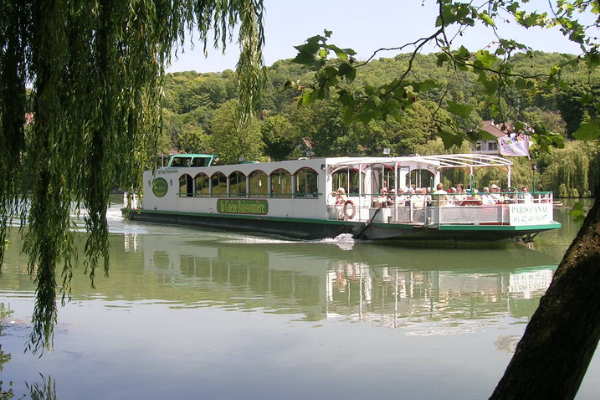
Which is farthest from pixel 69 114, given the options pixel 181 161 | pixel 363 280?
pixel 181 161

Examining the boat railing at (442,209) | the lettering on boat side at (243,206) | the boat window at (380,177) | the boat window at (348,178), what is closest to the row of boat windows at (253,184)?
the lettering on boat side at (243,206)

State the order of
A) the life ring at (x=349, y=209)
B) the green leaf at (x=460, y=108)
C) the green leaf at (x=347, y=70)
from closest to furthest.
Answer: the green leaf at (x=460, y=108)
the green leaf at (x=347, y=70)
the life ring at (x=349, y=209)

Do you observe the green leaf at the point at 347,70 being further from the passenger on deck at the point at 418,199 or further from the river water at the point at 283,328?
the passenger on deck at the point at 418,199

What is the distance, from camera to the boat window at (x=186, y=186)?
28517 millimetres

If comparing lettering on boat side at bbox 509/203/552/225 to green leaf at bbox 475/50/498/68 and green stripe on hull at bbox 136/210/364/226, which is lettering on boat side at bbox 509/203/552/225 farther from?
green leaf at bbox 475/50/498/68

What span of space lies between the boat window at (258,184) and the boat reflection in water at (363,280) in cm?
336

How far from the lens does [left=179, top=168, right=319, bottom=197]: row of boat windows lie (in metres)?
22.5

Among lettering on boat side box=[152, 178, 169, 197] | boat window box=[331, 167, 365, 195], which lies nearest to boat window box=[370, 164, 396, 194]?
boat window box=[331, 167, 365, 195]

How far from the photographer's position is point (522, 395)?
298cm

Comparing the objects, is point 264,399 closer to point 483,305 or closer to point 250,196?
point 483,305

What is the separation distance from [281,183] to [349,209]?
3.40 m

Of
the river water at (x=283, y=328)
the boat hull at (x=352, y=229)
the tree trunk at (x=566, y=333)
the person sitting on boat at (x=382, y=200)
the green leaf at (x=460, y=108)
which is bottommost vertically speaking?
the river water at (x=283, y=328)

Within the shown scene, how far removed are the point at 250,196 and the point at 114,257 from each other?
7.92 m

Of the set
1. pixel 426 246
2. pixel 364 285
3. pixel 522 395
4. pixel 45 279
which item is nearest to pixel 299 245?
pixel 426 246
